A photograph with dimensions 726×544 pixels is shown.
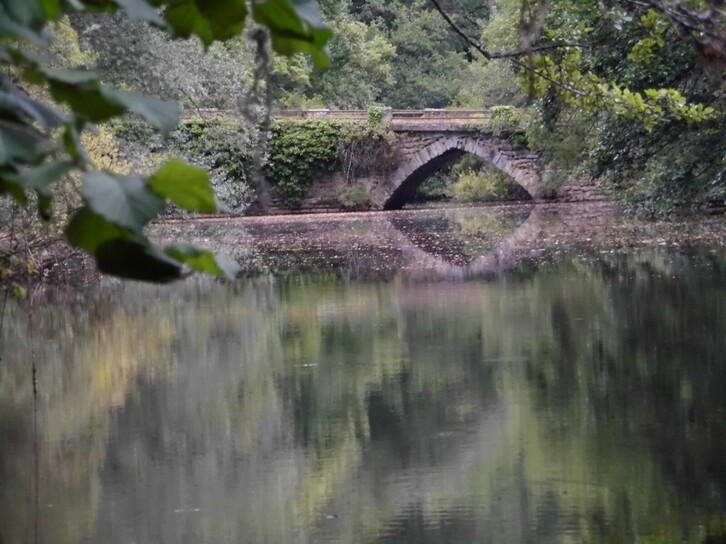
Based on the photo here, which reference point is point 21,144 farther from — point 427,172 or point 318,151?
point 427,172

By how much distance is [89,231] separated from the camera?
48.3 inches

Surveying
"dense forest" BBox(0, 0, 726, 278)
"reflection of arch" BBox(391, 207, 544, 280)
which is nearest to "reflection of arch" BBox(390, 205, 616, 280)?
"reflection of arch" BBox(391, 207, 544, 280)

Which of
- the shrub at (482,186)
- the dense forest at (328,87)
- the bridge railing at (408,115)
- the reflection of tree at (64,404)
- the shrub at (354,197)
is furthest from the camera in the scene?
the shrub at (482,186)

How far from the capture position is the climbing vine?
103 feet

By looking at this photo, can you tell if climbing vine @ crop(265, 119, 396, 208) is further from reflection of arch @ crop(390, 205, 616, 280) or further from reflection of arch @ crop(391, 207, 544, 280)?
reflection of arch @ crop(391, 207, 544, 280)

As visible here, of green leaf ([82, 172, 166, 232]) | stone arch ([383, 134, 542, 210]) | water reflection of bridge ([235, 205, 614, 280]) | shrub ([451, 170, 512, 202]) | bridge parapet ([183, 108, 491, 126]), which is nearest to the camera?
green leaf ([82, 172, 166, 232])

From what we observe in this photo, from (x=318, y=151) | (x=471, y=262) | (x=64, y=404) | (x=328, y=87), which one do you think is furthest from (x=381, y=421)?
(x=328, y=87)

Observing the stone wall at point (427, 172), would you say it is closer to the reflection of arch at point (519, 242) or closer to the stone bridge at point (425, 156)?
the stone bridge at point (425, 156)

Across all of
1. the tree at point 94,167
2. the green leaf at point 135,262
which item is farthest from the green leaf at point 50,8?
the green leaf at point 135,262

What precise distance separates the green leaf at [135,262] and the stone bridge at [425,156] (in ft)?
96.0

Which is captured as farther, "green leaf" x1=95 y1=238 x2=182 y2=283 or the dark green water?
the dark green water

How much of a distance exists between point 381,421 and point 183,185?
554 centimetres

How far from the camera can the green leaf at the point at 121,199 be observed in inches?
44.2

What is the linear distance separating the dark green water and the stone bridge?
17240mm
